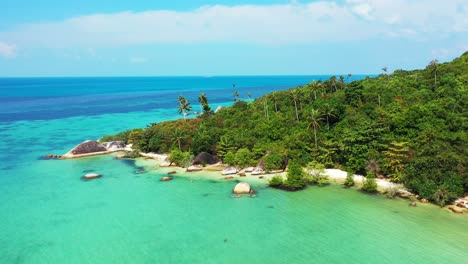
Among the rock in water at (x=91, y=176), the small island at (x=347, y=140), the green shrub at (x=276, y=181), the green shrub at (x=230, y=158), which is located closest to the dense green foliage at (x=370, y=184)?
the small island at (x=347, y=140)

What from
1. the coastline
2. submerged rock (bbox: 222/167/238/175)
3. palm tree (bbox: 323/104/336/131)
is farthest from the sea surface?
palm tree (bbox: 323/104/336/131)

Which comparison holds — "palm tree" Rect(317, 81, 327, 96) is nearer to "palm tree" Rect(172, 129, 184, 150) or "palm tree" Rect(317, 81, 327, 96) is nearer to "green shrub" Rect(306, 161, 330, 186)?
"green shrub" Rect(306, 161, 330, 186)

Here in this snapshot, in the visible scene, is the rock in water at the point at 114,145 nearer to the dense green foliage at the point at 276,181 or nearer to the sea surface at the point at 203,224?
the sea surface at the point at 203,224

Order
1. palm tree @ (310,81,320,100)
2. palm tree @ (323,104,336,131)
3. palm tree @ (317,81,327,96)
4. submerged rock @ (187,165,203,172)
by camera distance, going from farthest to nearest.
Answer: palm tree @ (317,81,327,96), palm tree @ (310,81,320,100), palm tree @ (323,104,336,131), submerged rock @ (187,165,203,172)

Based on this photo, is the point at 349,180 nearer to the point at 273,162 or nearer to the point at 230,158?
the point at 273,162

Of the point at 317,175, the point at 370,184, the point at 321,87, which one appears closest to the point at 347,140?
the point at 317,175
